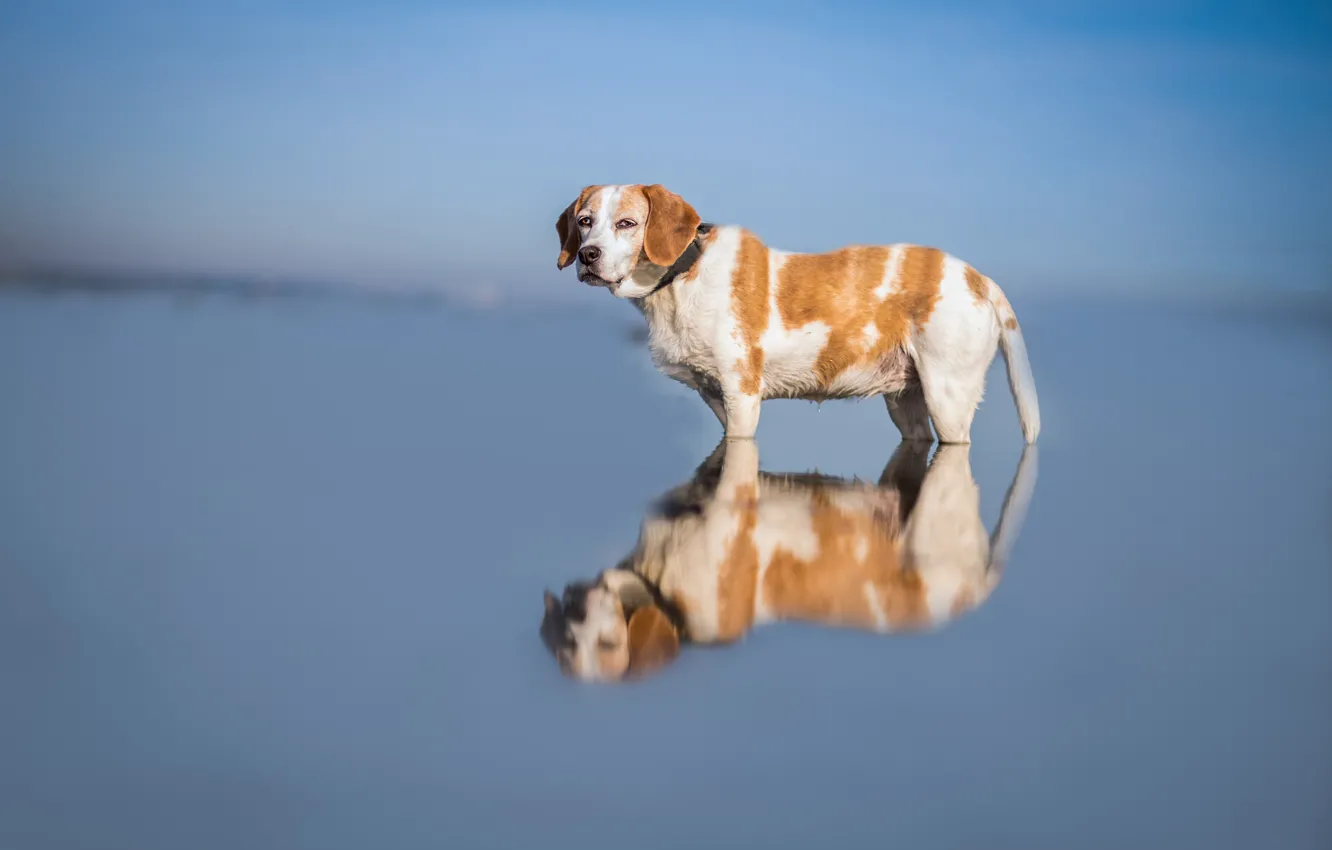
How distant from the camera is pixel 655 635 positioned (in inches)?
85.2

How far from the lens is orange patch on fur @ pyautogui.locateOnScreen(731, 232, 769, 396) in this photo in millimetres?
4395

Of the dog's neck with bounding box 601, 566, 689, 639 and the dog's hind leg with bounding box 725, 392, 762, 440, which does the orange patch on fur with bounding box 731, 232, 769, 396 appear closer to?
the dog's hind leg with bounding box 725, 392, 762, 440

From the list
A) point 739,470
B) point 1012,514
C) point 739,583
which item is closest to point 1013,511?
point 1012,514

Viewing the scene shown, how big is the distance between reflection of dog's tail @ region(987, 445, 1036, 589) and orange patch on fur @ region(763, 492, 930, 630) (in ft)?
0.73

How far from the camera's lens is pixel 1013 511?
3.38 m

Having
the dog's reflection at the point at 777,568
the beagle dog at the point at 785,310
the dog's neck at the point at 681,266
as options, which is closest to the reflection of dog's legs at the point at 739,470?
the dog's reflection at the point at 777,568

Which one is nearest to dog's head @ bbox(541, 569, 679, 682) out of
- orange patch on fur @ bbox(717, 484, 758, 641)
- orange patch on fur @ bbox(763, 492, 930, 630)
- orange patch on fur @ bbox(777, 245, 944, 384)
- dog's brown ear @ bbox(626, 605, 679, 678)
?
dog's brown ear @ bbox(626, 605, 679, 678)

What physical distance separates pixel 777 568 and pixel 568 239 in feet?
7.66

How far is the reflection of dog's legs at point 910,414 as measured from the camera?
491 cm

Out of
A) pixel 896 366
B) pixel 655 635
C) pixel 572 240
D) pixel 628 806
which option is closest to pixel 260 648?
pixel 655 635

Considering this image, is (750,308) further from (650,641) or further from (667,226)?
(650,641)

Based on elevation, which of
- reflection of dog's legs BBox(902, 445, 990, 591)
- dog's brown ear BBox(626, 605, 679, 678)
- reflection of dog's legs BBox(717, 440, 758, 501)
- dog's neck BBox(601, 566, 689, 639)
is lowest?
dog's brown ear BBox(626, 605, 679, 678)

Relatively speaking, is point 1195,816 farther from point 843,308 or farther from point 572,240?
point 572,240

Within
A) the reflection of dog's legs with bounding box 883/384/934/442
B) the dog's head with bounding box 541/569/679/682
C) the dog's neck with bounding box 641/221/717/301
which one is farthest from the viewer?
the reflection of dog's legs with bounding box 883/384/934/442
